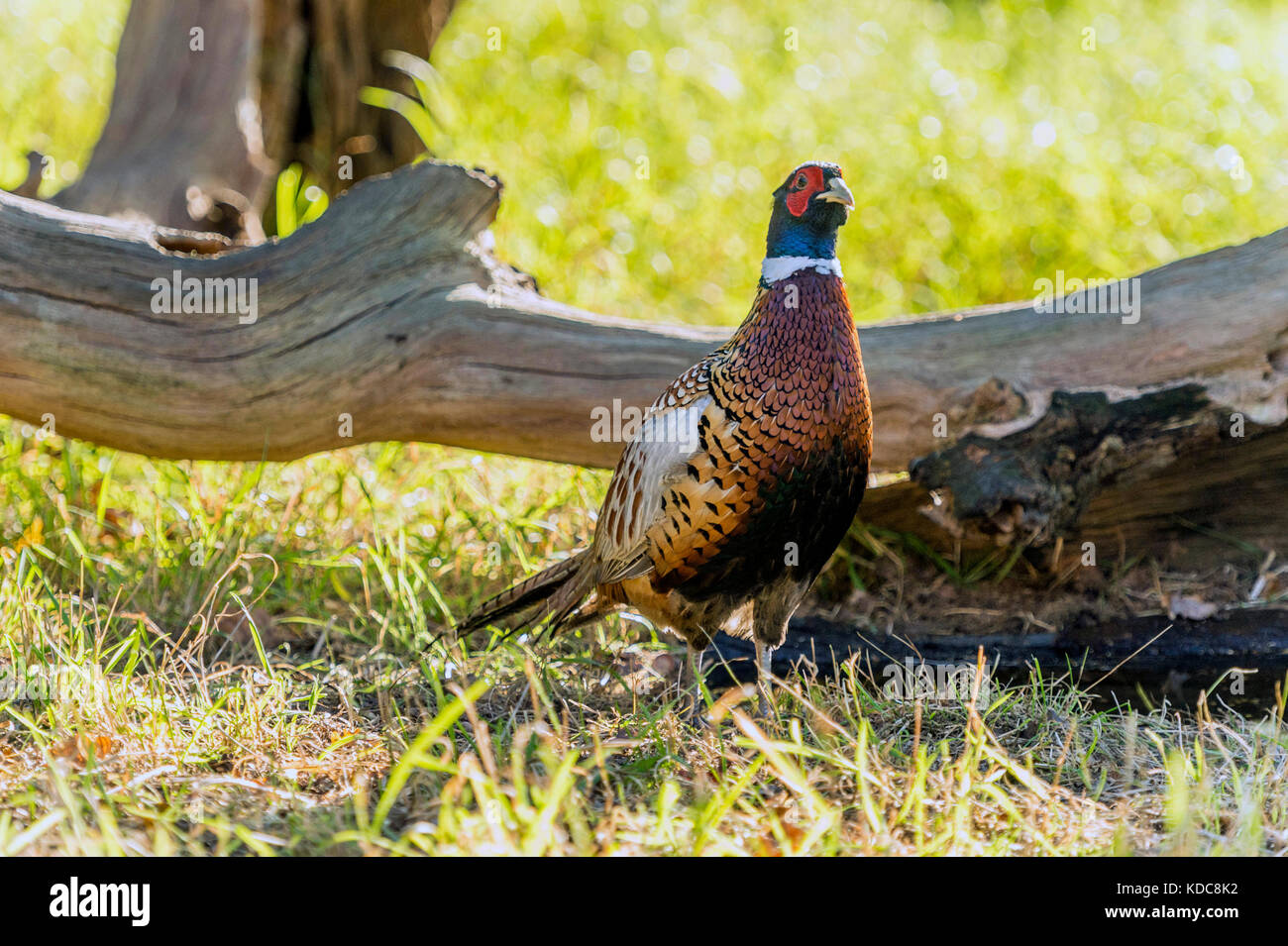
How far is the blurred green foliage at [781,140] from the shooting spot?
19.6ft

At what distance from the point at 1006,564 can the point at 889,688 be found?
0.78 m

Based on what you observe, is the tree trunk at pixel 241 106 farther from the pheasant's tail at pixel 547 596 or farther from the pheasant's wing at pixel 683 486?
the pheasant's wing at pixel 683 486

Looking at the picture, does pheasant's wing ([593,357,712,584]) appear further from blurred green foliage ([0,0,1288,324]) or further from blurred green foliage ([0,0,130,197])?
blurred green foliage ([0,0,130,197])

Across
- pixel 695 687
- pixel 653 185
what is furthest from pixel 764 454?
pixel 653 185

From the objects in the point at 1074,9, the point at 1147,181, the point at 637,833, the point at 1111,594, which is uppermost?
the point at 1074,9

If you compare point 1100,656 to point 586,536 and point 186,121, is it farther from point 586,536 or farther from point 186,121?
point 186,121

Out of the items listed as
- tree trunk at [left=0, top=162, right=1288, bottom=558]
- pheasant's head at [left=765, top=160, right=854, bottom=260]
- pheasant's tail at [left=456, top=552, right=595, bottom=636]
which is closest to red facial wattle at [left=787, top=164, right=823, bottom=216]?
pheasant's head at [left=765, top=160, right=854, bottom=260]

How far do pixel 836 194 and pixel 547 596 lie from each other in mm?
1321

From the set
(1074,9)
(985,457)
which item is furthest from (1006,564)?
(1074,9)

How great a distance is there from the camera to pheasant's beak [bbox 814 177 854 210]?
2668 millimetres

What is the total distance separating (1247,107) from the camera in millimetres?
7387

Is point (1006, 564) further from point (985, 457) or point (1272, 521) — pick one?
point (1272, 521)

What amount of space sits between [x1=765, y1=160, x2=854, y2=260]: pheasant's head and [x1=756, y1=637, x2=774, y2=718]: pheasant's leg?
994mm

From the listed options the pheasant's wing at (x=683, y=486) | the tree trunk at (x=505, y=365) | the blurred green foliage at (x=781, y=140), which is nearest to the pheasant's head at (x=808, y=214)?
the pheasant's wing at (x=683, y=486)
